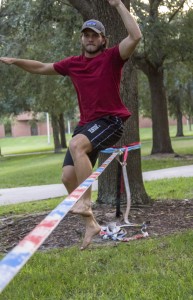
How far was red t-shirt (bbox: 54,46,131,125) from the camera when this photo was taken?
4.35m

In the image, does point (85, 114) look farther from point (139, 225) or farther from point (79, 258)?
point (139, 225)

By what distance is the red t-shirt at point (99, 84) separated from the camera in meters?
4.35

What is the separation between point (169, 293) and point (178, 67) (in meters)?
19.0

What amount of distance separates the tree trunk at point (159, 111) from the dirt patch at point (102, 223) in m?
13.1

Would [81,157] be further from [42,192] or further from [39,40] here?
[39,40]

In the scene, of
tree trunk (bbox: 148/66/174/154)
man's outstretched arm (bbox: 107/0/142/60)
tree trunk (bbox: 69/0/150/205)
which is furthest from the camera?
tree trunk (bbox: 148/66/174/154)

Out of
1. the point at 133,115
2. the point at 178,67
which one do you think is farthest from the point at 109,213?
the point at 178,67

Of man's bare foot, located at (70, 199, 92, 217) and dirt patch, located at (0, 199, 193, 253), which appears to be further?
dirt patch, located at (0, 199, 193, 253)

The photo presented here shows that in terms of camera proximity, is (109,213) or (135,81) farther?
(135,81)

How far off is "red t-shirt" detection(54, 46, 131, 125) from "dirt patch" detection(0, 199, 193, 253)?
1486 mm

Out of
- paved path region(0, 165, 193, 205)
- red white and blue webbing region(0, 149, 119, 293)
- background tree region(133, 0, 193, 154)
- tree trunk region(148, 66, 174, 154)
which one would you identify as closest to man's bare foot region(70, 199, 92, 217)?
red white and blue webbing region(0, 149, 119, 293)

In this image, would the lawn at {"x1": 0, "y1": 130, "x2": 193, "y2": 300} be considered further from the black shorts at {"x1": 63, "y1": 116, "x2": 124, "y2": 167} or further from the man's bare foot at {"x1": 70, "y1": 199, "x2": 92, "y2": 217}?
the black shorts at {"x1": 63, "y1": 116, "x2": 124, "y2": 167}

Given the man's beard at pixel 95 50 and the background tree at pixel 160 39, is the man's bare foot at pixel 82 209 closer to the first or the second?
the man's beard at pixel 95 50

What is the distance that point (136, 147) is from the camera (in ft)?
21.3
